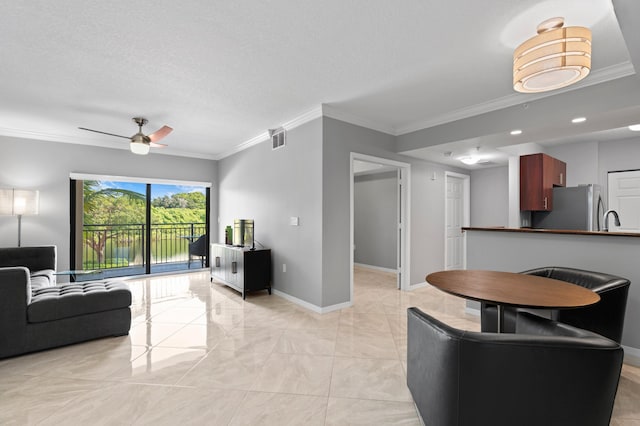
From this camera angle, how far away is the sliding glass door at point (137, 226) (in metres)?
5.36

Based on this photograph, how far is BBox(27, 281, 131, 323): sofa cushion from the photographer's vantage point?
2625 millimetres

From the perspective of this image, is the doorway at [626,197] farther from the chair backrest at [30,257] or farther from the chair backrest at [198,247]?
the chair backrest at [30,257]

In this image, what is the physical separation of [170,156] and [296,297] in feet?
13.5

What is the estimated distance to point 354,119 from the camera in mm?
3990

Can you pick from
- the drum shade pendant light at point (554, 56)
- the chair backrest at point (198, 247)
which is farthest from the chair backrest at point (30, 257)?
the drum shade pendant light at point (554, 56)

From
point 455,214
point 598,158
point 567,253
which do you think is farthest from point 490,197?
point 567,253

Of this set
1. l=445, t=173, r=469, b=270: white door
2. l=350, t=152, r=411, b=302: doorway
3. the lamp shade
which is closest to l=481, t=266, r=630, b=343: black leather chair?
l=350, t=152, r=411, b=302: doorway

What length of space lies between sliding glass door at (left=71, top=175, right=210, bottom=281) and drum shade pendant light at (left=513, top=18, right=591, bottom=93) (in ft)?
20.0

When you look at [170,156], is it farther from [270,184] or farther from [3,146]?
[270,184]

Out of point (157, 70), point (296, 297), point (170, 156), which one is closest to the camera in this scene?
point (157, 70)

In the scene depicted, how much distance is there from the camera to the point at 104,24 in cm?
204

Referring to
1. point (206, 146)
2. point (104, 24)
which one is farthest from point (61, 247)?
point (104, 24)

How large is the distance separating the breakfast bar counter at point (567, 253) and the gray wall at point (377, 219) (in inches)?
107

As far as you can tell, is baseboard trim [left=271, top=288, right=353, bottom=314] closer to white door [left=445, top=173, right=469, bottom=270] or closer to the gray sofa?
the gray sofa
